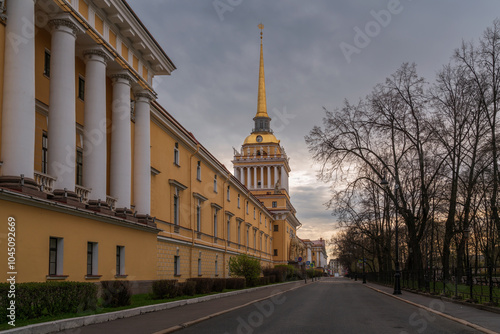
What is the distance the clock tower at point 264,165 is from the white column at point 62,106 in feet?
248

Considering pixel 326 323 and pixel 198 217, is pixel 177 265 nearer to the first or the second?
pixel 198 217

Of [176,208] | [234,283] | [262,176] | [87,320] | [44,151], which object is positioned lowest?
[234,283]

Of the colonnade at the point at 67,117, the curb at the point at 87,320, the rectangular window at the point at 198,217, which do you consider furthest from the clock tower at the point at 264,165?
the curb at the point at 87,320

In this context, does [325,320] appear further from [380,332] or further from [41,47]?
[41,47]

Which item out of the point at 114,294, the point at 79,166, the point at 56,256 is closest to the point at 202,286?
the point at 79,166

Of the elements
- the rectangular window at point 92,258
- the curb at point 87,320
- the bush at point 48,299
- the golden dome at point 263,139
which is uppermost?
the golden dome at point 263,139

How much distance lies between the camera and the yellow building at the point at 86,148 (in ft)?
47.3

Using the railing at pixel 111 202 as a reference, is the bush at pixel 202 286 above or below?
below

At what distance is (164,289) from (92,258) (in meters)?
3.09

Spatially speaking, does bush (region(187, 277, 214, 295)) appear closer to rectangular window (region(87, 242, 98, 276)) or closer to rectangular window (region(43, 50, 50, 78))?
rectangular window (region(87, 242, 98, 276))

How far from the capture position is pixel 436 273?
2612 cm

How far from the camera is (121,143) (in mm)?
21594

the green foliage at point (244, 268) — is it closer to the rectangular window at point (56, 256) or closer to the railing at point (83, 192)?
the railing at point (83, 192)

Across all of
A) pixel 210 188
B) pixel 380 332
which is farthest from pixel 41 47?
pixel 210 188
